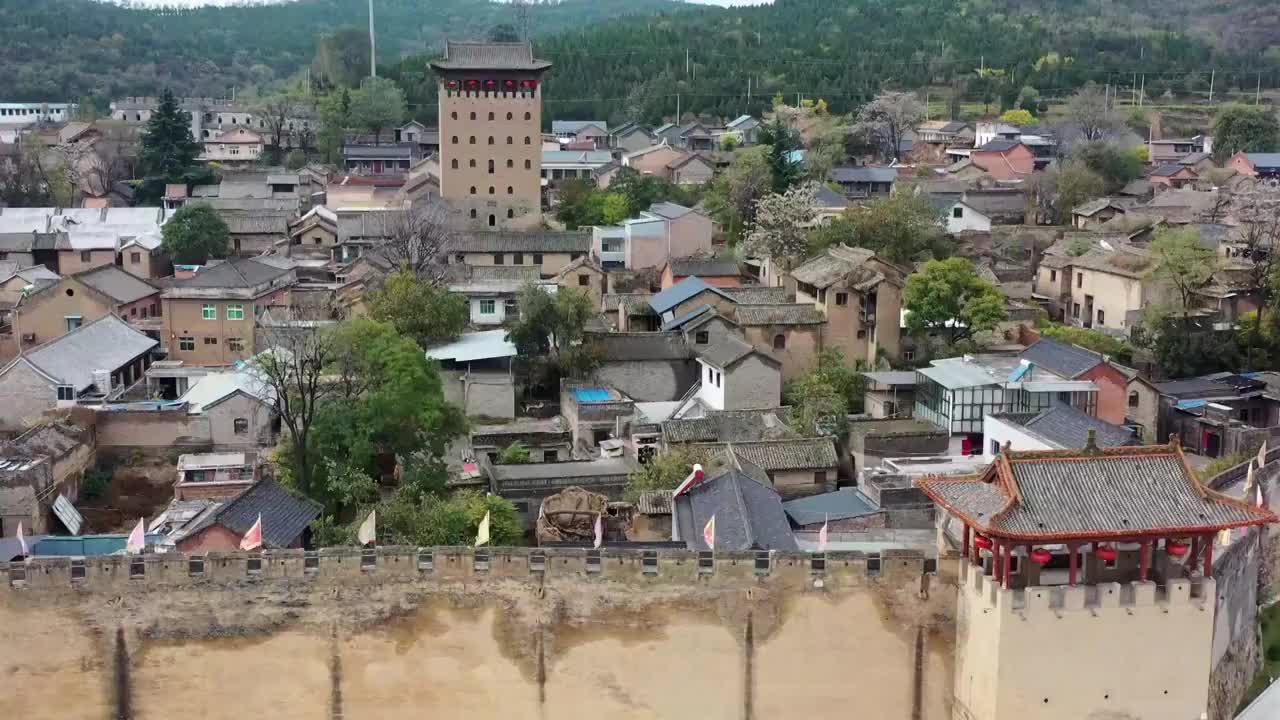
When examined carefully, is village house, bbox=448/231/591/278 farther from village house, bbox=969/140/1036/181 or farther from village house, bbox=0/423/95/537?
village house, bbox=969/140/1036/181

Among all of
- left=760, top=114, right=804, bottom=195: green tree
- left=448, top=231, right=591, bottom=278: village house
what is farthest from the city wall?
left=760, top=114, right=804, bottom=195: green tree

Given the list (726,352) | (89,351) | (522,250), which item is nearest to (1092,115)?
(522,250)

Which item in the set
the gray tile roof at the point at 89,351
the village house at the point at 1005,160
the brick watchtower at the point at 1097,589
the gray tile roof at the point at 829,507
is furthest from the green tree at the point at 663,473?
the village house at the point at 1005,160

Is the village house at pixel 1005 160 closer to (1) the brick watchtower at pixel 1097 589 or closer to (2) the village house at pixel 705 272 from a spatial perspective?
(2) the village house at pixel 705 272

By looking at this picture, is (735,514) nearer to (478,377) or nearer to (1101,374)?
(1101,374)

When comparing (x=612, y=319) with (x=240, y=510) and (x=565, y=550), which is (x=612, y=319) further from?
(x=565, y=550)
